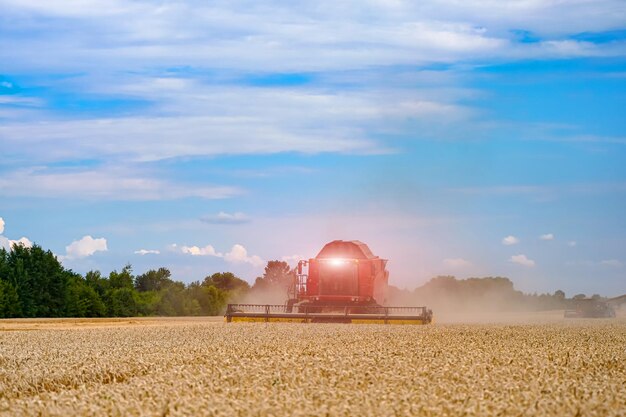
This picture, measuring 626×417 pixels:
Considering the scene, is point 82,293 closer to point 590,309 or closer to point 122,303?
point 122,303

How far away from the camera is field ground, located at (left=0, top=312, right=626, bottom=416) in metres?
7.67

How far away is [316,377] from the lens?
955 centimetres

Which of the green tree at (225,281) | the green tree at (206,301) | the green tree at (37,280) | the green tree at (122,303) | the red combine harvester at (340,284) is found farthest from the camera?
the green tree at (225,281)

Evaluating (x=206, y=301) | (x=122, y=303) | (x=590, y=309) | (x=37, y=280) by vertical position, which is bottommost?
(x=590, y=309)

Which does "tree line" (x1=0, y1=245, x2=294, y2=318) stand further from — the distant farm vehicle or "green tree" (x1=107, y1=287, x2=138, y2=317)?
the distant farm vehicle

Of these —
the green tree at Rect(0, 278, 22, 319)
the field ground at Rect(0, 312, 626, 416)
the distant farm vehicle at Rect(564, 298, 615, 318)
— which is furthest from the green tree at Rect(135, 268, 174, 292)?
the field ground at Rect(0, 312, 626, 416)

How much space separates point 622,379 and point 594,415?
124 inches

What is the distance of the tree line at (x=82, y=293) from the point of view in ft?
138

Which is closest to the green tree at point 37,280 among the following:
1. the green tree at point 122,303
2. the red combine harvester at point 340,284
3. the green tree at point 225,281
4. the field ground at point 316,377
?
the green tree at point 122,303

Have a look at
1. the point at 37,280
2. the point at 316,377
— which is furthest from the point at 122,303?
the point at 316,377

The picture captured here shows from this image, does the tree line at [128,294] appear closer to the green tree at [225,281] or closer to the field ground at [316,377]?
the green tree at [225,281]

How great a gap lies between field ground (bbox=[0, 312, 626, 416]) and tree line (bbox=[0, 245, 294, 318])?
21269mm

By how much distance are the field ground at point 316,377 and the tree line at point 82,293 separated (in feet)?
69.8

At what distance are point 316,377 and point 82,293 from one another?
1503 inches
